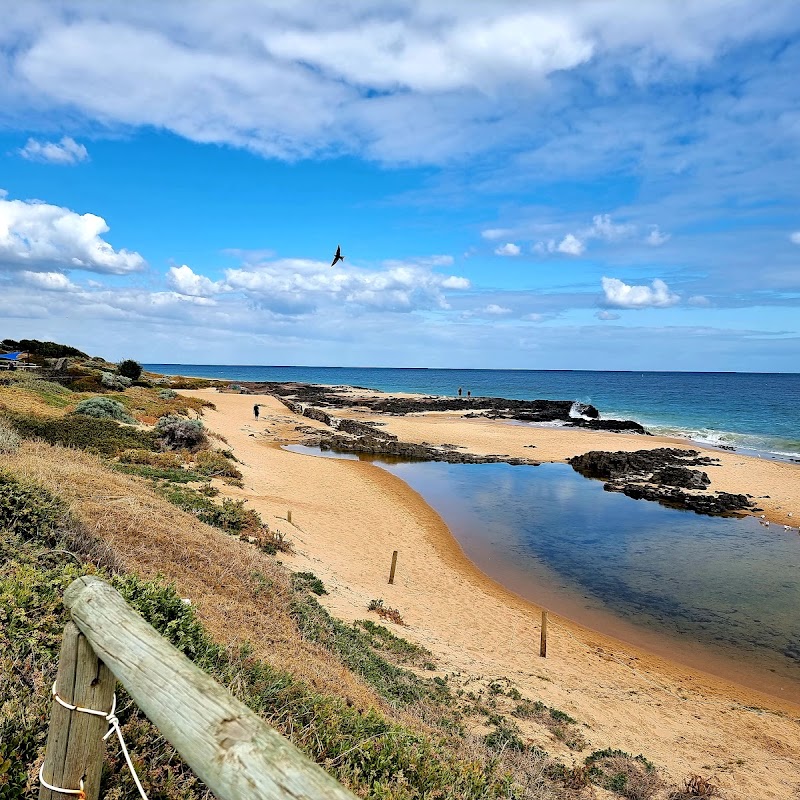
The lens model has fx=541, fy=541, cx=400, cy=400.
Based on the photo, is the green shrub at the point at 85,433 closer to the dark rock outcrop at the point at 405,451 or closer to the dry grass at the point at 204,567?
the dry grass at the point at 204,567

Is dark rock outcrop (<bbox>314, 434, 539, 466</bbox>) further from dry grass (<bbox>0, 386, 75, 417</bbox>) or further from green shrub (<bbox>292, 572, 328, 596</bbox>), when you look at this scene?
green shrub (<bbox>292, 572, 328, 596</bbox>)

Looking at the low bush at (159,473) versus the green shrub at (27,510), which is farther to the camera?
the low bush at (159,473)

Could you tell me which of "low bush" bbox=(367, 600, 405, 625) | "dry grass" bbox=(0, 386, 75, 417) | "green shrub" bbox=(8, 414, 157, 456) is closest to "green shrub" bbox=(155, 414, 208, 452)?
"green shrub" bbox=(8, 414, 157, 456)

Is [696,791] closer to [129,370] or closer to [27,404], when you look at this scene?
[27,404]

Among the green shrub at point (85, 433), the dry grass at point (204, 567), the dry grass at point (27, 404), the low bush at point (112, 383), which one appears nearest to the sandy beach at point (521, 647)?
the dry grass at point (204, 567)

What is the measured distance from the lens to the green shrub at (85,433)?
16.1 m

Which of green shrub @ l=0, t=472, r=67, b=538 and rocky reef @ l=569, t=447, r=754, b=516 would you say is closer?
green shrub @ l=0, t=472, r=67, b=538

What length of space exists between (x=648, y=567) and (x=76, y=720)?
59.4 ft

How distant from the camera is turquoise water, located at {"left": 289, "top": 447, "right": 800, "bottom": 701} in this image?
12.7m

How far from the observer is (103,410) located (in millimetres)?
22844

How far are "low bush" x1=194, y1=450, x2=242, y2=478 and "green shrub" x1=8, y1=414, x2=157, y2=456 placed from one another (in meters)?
1.88

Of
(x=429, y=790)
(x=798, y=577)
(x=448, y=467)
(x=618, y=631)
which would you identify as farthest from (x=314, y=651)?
(x=448, y=467)

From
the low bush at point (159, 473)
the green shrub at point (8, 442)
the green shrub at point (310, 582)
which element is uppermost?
the green shrub at point (8, 442)

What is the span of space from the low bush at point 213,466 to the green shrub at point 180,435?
2.90ft
